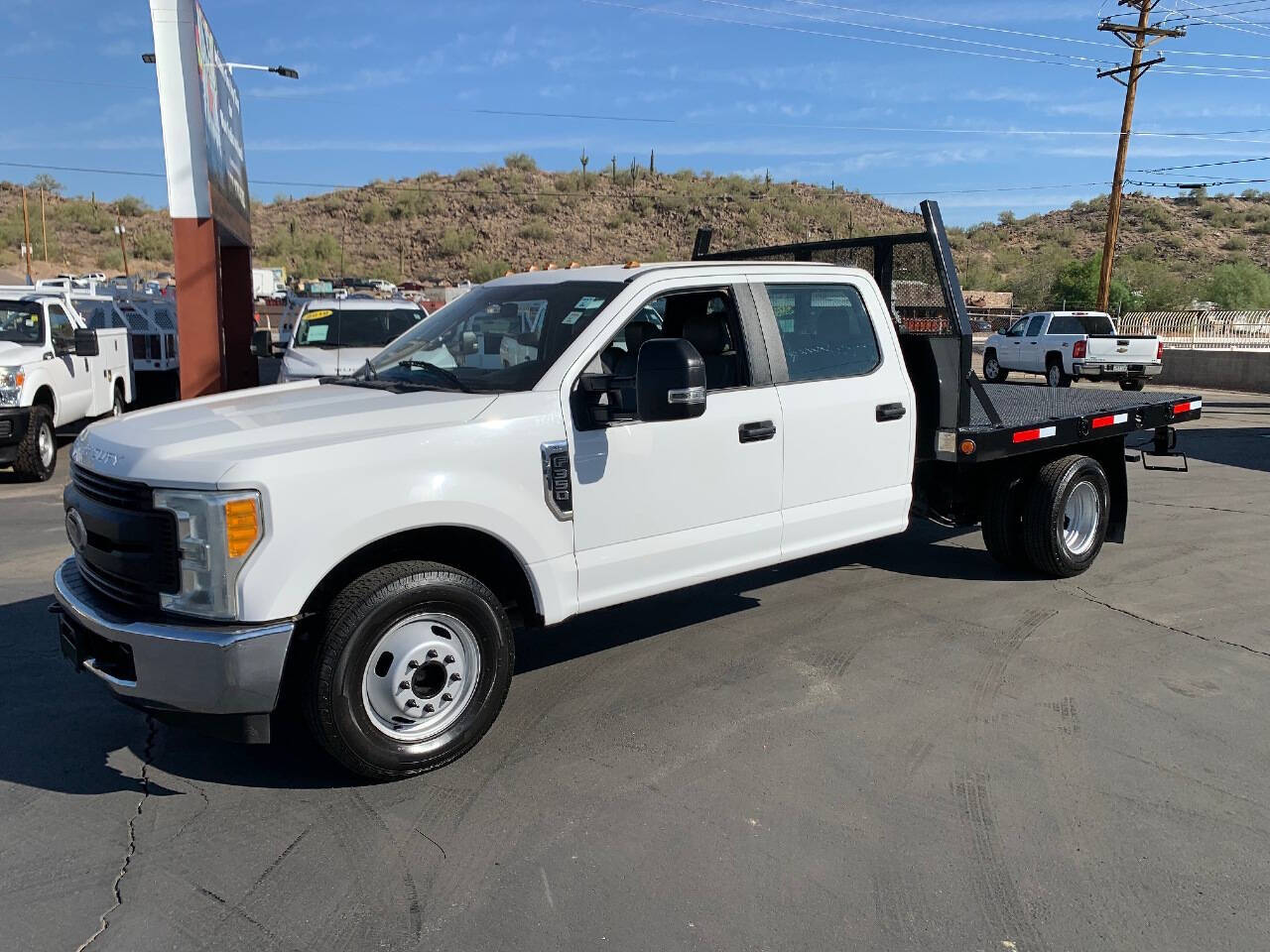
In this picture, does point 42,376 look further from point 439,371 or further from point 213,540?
point 213,540

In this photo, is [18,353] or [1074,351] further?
[1074,351]

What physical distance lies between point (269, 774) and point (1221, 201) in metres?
88.5

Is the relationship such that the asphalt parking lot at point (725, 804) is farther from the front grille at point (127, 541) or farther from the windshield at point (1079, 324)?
the windshield at point (1079, 324)

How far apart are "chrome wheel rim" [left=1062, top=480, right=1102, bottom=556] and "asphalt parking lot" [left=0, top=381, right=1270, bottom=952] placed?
100cm

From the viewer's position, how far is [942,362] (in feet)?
20.0

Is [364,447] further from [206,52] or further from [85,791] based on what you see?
[206,52]

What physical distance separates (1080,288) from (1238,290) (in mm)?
6051

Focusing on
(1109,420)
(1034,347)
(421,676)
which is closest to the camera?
(421,676)

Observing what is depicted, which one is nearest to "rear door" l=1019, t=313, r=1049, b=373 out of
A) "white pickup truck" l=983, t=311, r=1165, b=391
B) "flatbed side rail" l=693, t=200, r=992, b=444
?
"white pickup truck" l=983, t=311, r=1165, b=391

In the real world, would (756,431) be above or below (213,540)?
above

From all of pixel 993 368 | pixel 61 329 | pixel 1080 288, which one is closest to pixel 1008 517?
pixel 61 329

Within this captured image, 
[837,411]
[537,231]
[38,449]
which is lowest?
[38,449]

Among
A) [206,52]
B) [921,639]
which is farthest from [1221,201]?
[921,639]

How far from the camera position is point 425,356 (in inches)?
200
